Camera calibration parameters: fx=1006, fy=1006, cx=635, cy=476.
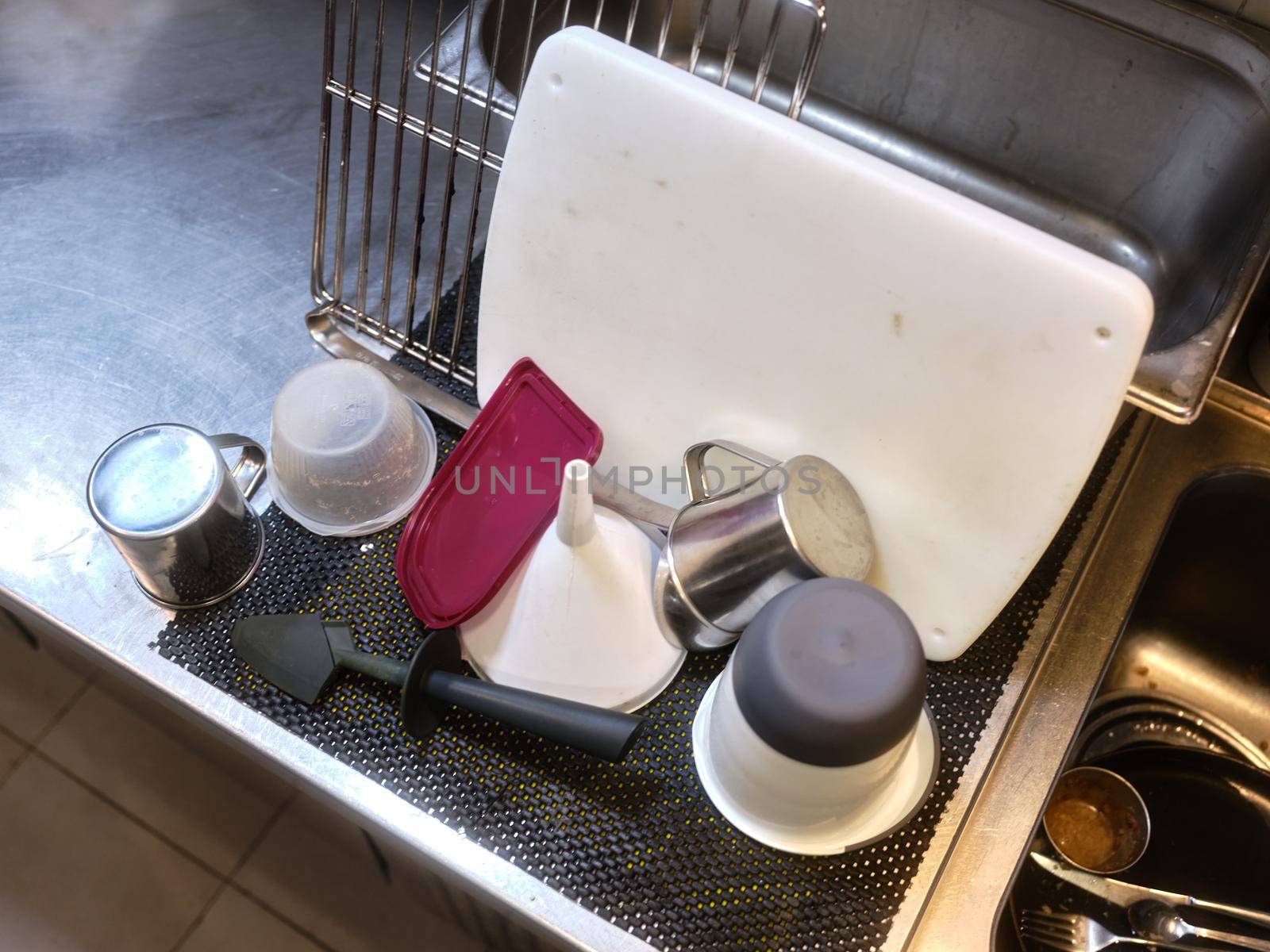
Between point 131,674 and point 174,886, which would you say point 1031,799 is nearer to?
point 131,674

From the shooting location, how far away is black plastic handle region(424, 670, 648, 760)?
2.00ft

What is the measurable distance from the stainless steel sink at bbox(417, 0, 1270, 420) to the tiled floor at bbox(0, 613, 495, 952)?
0.74m

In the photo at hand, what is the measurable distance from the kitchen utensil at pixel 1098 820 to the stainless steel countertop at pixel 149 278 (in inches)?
17.4

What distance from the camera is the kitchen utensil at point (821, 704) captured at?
52 cm

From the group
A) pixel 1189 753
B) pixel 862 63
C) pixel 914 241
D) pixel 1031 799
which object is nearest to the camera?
pixel 914 241

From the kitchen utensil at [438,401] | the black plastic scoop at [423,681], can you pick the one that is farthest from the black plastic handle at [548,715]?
the kitchen utensil at [438,401]

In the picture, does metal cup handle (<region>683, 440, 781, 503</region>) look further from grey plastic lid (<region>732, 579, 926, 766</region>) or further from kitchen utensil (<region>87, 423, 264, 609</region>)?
kitchen utensil (<region>87, 423, 264, 609</region>)

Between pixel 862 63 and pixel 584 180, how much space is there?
513 mm

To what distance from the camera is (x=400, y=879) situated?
3.16 feet

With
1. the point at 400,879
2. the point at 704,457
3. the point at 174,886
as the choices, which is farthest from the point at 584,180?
the point at 174,886

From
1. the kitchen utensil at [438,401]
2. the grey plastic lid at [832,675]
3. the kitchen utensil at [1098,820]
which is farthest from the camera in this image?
the kitchen utensil at [1098,820]

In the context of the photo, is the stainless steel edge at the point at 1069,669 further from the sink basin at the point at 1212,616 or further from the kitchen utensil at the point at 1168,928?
the kitchen utensil at the point at 1168,928

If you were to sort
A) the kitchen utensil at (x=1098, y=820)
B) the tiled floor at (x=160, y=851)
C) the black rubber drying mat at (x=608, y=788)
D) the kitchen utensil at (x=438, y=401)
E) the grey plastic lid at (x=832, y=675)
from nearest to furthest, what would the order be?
the grey plastic lid at (x=832, y=675) < the black rubber drying mat at (x=608, y=788) < the kitchen utensil at (x=438, y=401) < the kitchen utensil at (x=1098, y=820) < the tiled floor at (x=160, y=851)

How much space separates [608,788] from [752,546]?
0.63 feet
